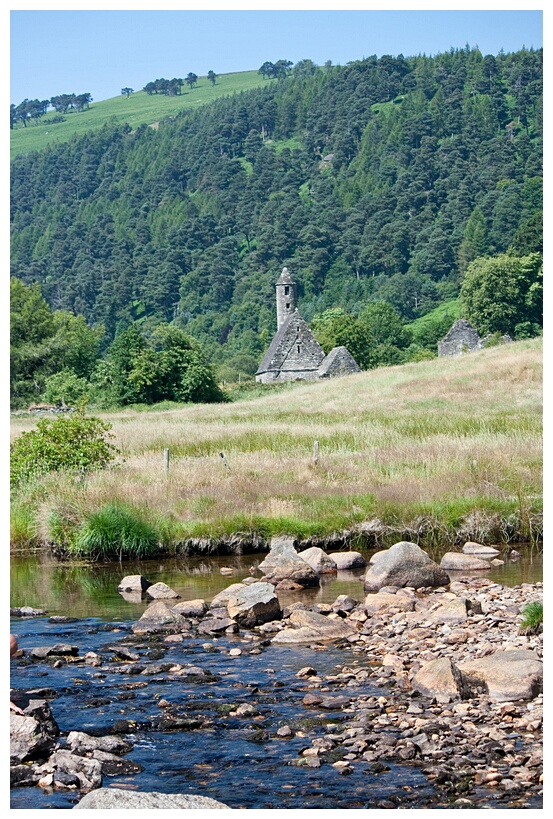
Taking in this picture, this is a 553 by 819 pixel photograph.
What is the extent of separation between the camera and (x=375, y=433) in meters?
28.8

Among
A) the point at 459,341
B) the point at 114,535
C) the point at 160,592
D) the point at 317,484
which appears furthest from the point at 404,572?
the point at 459,341

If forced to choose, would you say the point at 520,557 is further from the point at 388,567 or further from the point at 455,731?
the point at 455,731

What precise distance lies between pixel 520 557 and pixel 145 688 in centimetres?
888

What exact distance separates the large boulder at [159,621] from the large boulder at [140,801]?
645 cm

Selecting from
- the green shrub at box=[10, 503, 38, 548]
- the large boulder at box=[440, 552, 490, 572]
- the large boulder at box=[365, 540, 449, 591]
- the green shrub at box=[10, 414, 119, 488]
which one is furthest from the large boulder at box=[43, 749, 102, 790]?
the green shrub at box=[10, 414, 119, 488]

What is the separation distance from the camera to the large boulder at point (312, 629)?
1208 cm

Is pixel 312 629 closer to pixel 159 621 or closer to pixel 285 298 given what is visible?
pixel 159 621

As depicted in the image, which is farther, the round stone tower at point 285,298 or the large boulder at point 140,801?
the round stone tower at point 285,298

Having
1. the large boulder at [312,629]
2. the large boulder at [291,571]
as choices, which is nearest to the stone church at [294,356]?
the large boulder at [291,571]

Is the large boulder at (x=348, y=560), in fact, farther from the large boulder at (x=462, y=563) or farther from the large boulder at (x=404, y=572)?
the large boulder at (x=404, y=572)

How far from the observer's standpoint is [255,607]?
42.1ft

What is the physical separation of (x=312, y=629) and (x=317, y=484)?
28.3ft

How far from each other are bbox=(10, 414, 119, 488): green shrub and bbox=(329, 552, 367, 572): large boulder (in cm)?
699

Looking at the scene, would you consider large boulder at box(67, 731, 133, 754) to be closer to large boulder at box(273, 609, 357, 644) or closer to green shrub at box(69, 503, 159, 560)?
large boulder at box(273, 609, 357, 644)
